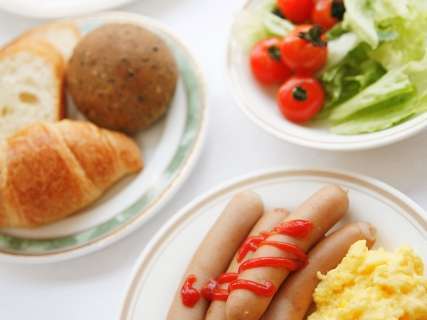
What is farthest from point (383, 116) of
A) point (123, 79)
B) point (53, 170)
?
point (53, 170)

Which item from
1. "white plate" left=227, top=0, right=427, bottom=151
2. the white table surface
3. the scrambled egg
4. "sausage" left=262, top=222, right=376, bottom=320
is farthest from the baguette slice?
the scrambled egg

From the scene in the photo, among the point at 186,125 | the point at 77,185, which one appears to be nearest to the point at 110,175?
the point at 77,185

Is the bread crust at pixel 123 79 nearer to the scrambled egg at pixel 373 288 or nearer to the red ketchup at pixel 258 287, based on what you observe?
the red ketchup at pixel 258 287

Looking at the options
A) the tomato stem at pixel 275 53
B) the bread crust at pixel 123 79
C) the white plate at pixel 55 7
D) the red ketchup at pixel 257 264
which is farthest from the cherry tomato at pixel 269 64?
the white plate at pixel 55 7

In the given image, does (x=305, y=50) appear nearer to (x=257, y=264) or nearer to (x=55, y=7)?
(x=257, y=264)

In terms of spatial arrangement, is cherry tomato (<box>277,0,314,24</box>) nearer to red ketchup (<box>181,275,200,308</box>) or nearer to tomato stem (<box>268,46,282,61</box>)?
tomato stem (<box>268,46,282,61</box>)
